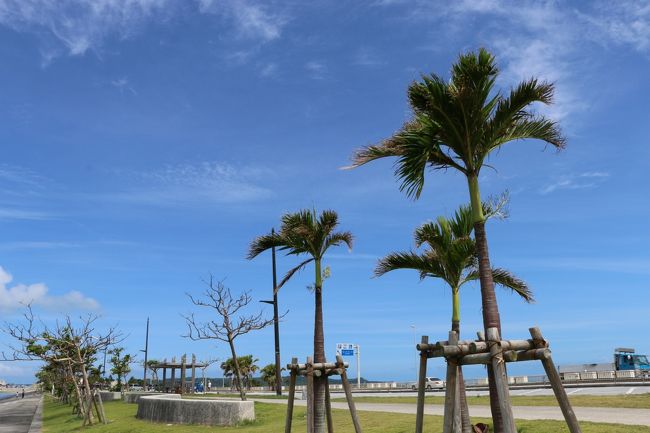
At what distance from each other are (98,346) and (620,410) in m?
28.4

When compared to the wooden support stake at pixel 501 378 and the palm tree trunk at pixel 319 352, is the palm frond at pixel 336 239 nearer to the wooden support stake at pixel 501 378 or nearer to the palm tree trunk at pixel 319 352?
the palm tree trunk at pixel 319 352

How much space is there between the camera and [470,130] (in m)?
9.14

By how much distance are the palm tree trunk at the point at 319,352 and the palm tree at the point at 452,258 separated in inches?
66.3

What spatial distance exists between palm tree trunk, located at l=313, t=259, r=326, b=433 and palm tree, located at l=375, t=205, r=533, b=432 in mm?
1684

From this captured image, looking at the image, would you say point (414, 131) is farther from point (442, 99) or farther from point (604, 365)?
point (604, 365)

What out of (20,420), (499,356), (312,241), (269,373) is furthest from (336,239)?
(269,373)

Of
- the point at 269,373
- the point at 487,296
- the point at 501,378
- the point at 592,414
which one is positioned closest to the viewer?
the point at 501,378

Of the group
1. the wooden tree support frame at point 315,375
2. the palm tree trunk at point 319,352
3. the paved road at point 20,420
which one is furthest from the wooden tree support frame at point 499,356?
the paved road at point 20,420

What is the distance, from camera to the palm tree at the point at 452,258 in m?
12.9

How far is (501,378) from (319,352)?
21.1 feet

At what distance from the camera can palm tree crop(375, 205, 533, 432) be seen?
12.9m

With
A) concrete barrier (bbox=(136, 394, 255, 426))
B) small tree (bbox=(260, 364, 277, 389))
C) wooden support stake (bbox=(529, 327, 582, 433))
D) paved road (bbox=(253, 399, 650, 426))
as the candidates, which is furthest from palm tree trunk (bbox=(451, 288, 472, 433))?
small tree (bbox=(260, 364, 277, 389))

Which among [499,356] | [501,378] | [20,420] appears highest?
[499,356]

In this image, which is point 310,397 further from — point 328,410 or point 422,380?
point 422,380
